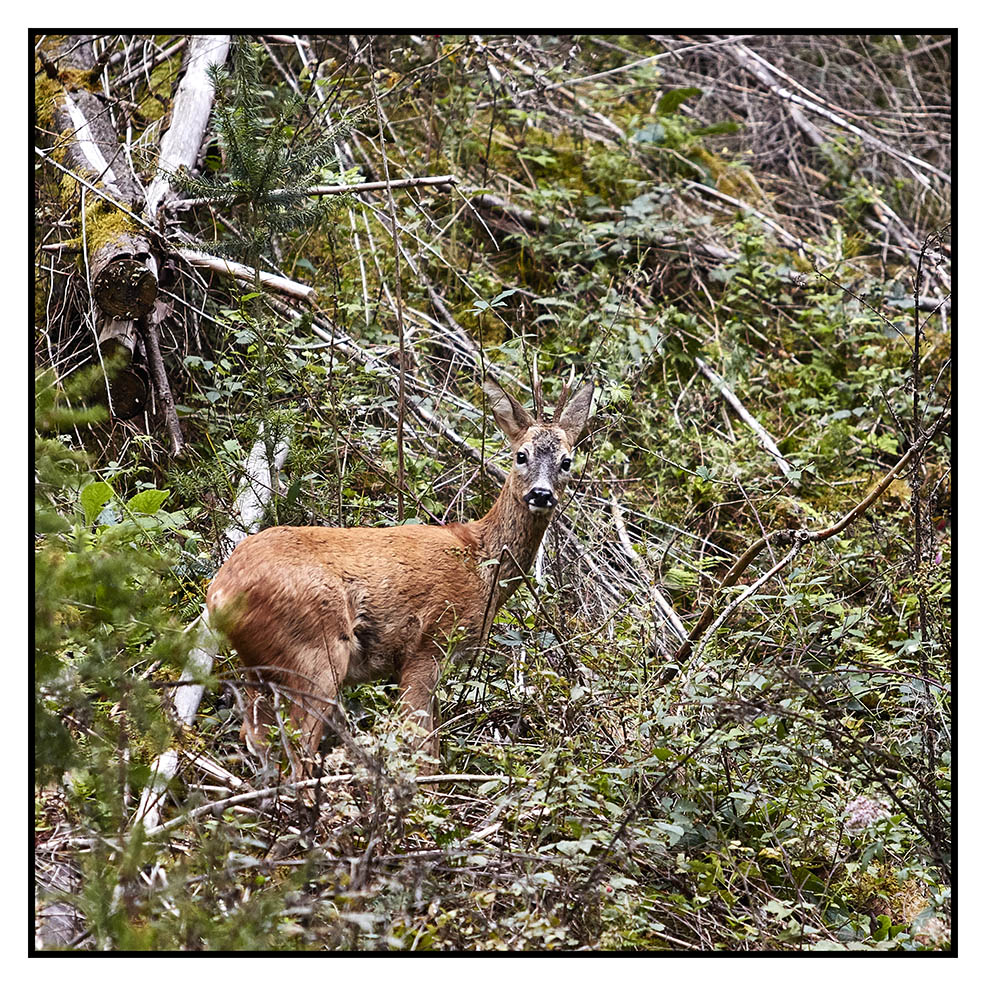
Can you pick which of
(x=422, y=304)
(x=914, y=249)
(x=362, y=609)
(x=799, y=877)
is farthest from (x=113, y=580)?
(x=914, y=249)

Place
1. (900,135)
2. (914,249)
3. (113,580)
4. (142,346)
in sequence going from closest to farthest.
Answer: (113,580) → (142,346) → (914,249) → (900,135)

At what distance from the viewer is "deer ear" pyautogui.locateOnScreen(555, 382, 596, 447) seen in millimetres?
5578

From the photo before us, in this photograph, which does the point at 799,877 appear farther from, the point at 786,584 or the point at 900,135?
the point at 900,135

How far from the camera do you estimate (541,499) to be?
5168 mm

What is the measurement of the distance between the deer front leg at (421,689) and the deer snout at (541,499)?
775 millimetres

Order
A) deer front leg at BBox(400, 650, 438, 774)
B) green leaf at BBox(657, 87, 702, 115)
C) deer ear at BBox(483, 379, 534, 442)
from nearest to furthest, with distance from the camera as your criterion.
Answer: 1. deer front leg at BBox(400, 650, 438, 774)
2. deer ear at BBox(483, 379, 534, 442)
3. green leaf at BBox(657, 87, 702, 115)

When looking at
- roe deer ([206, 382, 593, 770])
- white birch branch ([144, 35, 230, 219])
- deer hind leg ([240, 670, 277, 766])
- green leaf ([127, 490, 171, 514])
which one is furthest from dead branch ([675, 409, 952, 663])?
white birch branch ([144, 35, 230, 219])

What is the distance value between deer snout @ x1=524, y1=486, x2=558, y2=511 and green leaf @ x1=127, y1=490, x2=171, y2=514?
1.65 metres

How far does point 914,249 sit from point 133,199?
5633 millimetres

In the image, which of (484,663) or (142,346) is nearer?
(484,663)

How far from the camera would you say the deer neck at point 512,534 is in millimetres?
5422

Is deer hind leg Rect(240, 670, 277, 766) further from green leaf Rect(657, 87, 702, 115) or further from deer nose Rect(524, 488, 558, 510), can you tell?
green leaf Rect(657, 87, 702, 115)

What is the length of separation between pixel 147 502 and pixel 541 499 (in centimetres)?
175

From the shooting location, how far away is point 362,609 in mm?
4953
